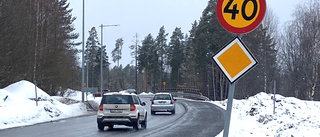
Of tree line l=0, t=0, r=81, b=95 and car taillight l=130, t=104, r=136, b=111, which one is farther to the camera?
tree line l=0, t=0, r=81, b=95

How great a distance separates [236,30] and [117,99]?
1476 centimetres

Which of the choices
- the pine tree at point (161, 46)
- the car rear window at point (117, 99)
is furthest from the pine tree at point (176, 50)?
the car rear window at point (117, 99)

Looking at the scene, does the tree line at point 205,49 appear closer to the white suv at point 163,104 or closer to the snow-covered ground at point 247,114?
the snow-covered ground at point 247,114

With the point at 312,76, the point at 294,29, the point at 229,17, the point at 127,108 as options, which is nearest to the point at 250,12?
the point at 229,17

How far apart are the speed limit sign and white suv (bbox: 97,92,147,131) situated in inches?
567

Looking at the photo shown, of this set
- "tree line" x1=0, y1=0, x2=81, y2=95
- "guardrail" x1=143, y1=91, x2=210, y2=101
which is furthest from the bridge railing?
"tree line" x1=0, y1=0, x2=81, y2=95

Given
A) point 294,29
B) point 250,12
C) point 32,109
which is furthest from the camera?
point 294,29

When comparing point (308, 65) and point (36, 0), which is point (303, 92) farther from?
point (36, 0)

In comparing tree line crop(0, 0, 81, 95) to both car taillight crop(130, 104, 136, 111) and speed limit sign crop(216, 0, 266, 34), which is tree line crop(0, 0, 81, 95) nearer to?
car taillight crop(130, 104, 136, 111)

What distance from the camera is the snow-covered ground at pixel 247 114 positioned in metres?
16.0

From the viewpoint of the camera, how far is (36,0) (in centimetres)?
4425

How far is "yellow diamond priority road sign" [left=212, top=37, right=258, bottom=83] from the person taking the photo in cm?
640

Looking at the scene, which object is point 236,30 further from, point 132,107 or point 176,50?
point 176,50

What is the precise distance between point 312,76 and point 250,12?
48.0 m
